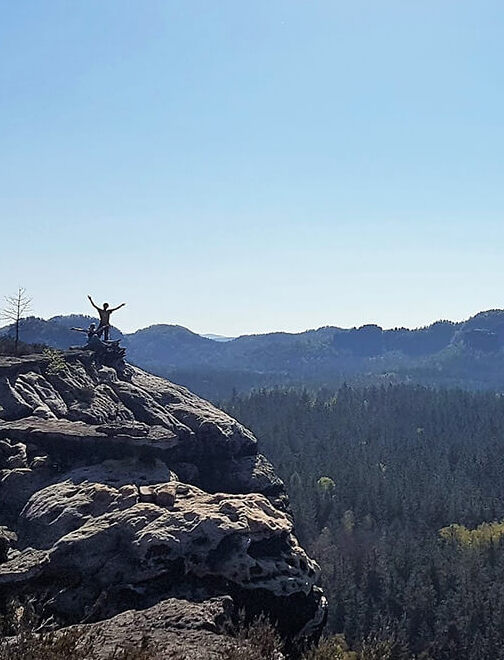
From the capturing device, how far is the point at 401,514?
8169 centimetres

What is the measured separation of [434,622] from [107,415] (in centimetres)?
3722

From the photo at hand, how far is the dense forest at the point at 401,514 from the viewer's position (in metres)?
53.1

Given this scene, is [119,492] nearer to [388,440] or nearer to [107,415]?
[107,415]

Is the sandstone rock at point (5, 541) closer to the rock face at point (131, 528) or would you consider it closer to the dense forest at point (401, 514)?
the rock face at point (131, 528)

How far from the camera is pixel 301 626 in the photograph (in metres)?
21.7

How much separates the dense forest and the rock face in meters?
4.18

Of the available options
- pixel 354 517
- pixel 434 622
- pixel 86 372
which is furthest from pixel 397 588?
pixel 86 372

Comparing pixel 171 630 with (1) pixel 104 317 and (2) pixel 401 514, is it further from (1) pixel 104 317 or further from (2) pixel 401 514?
(2) pixel 401 514

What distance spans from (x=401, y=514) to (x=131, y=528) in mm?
66440

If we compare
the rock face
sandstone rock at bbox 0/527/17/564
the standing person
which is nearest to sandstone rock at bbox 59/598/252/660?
the rock face

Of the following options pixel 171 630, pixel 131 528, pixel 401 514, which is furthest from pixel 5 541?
pixel 401 514

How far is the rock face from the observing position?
64.0ft

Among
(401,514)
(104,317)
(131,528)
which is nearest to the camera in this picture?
(131,528)

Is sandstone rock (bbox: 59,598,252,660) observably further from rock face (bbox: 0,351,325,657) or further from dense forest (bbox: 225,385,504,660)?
dense forest (bbox: 225,385,504,660)
